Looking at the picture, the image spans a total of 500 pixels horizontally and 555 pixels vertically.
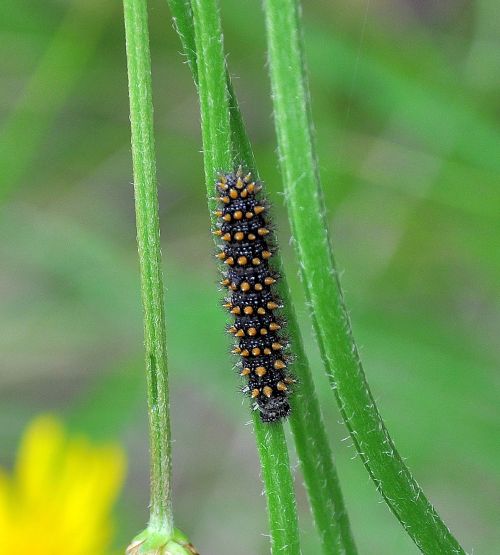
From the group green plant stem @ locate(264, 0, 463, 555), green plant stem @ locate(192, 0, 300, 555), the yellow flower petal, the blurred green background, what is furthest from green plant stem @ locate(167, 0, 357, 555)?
the blurred green background

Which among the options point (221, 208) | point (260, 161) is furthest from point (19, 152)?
point (221, 208)

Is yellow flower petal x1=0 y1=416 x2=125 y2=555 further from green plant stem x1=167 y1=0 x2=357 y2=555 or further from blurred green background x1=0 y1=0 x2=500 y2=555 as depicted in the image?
green plant stem x1=167 y1=0 x2=357 y2=555

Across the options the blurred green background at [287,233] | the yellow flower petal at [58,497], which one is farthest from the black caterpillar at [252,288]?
the blurred green background at [287,233]

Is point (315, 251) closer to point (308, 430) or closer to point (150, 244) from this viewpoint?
point (150, 244)

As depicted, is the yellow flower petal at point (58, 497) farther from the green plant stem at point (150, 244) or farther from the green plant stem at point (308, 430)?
the green plant stem at point (150, 244)

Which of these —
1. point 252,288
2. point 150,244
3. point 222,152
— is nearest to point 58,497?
point 252,288

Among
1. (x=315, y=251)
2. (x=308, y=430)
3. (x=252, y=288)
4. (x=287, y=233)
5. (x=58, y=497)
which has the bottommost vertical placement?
(x=58, y=497)
